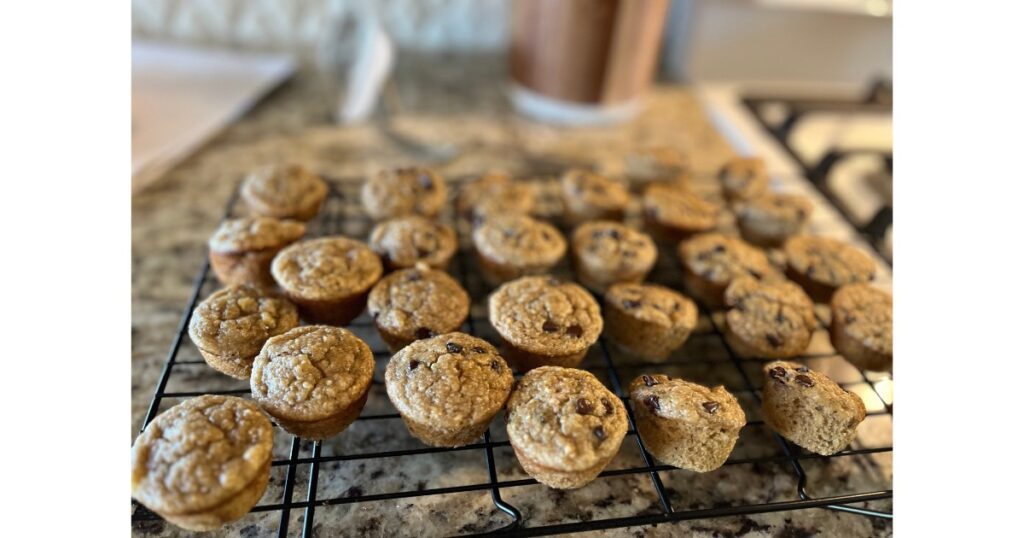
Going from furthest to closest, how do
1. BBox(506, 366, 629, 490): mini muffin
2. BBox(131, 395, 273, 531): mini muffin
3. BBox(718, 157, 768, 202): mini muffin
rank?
BBox(718, 157, 768, 202): mini muffin → BBox(506, 366, 629, 490): mini muffin → BBox(131, 395, 273, 531): mini muffin

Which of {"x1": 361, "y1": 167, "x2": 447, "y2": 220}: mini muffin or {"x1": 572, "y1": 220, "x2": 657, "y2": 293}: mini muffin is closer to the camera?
{"x1": 572, "y1": 220, "x2": 657, "y2": 293}: mini muffin

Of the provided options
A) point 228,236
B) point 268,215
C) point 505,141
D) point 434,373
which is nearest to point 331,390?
point 434,373

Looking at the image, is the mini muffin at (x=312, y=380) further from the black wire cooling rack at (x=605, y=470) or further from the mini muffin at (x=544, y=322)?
the mini muffin at (x=544, y=322)

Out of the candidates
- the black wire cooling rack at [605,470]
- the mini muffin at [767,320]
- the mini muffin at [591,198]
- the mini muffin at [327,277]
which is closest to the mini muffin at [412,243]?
the mini muffin at [327,277]

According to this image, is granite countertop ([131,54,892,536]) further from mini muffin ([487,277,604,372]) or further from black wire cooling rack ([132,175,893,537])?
mini muffin ([487,277,604,372])

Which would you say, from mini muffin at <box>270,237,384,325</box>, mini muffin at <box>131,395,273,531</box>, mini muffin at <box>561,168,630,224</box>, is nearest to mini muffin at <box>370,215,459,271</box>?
mini muffin at <box>270,237,384,325</box>
